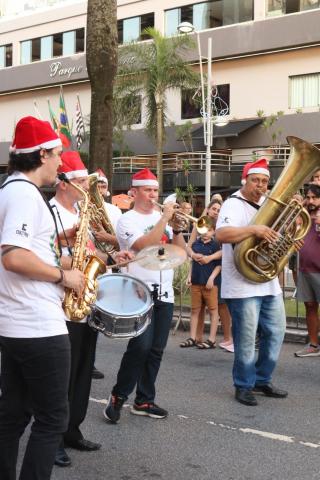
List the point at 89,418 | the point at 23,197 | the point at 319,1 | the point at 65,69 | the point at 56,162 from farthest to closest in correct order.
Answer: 1. the point at 65,69
2. the point at 319,1
3. the point at 89,418
4. the point at 56,162
5. the point at 23,197

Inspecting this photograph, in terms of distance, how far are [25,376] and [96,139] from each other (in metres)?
8.37

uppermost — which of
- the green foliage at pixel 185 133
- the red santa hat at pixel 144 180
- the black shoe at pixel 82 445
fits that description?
the green foliage at pixel 185 133

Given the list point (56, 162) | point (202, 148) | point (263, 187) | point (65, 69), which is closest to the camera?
point (56, 162)

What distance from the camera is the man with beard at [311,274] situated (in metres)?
8.05

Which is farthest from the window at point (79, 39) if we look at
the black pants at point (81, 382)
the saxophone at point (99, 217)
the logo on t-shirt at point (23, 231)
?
the logo on t-shirt at point (23, 231)

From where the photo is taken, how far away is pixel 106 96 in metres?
11.4

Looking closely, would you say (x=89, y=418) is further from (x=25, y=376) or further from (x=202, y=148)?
(x=202, y=148)

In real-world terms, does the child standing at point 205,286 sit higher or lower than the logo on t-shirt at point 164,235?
lower

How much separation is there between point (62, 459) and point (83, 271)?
1372mm

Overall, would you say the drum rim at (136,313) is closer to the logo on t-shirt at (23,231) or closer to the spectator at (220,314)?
the logo on t-shirt at (23,231)

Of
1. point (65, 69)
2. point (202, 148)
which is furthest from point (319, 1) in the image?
point (65, 69)

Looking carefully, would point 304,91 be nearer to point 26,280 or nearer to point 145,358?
point 145,358

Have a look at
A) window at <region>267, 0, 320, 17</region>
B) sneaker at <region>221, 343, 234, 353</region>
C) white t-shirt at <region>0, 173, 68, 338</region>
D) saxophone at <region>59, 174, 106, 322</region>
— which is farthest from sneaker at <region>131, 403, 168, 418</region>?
window at <region>267, 0, 320, 17</region>

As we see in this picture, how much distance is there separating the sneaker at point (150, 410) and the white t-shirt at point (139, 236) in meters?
0.88
